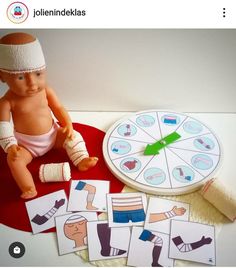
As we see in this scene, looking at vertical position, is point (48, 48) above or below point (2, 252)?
above

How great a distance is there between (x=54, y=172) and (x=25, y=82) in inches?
10.8

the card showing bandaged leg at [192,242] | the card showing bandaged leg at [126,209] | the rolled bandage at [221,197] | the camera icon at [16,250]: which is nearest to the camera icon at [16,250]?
the camera icon at [16,250]

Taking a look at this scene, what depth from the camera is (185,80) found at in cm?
116

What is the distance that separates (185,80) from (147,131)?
0.22 meters

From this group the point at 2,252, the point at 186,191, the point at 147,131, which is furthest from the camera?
the point at 147,131

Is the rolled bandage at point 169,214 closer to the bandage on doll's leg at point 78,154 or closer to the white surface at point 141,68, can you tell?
the bandage on doll's leg at point 78,154

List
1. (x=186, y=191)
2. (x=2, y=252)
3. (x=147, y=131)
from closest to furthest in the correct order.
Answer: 1. (x=2, y=252)
2. (x=186, y=191)
3. (x=147, y=131)

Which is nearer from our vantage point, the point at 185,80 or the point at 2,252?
the point at 2,252

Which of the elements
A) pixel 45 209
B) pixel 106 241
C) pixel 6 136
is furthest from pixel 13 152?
pixel 106 241

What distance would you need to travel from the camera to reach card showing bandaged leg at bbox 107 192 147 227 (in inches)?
36.1

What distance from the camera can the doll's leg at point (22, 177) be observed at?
3.06 feet

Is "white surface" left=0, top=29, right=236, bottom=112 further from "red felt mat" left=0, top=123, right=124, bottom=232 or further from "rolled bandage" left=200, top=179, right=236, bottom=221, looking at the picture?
"rolled bandage" left=200, top=179, right=236, bottom=221
